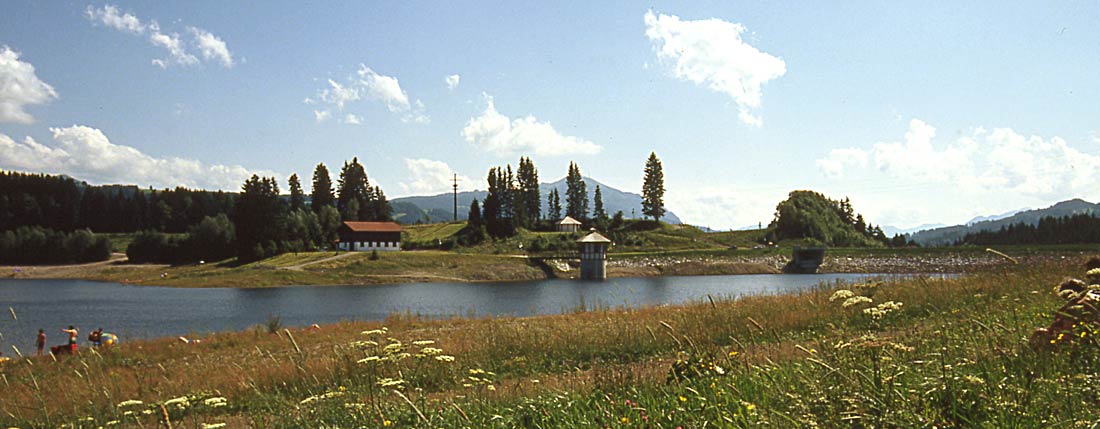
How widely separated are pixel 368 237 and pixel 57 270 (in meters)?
42.8

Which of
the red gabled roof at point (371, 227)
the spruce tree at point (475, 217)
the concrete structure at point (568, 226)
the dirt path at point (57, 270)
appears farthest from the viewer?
the concrete structure at point (568, 226)

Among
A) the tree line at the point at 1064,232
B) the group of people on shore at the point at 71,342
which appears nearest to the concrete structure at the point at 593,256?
the group of people on shore at the point at 71,342


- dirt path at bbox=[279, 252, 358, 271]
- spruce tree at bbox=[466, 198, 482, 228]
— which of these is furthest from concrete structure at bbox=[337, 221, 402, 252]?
dirt path at bbox=[279, 252, 358, 271]

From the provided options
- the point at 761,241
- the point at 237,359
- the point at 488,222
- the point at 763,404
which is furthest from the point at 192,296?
the point at 761,241

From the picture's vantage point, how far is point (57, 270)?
3568 inches

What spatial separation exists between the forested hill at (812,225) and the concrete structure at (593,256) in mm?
42470

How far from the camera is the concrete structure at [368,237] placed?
95250 millimetres

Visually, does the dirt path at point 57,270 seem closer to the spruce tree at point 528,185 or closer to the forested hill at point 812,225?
the spruce tree at point 528,185

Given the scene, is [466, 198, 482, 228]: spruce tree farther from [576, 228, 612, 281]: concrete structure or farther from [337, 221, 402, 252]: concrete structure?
[576, 228, 612, 281]: concrete structure

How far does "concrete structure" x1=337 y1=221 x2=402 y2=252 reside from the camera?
313 feet

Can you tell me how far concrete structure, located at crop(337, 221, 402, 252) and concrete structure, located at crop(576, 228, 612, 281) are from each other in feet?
95.9

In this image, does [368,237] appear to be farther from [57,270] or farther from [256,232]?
[57,270]

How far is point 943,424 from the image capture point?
3.33 m

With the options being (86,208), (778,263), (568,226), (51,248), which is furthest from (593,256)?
(86,208)
